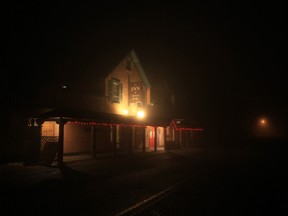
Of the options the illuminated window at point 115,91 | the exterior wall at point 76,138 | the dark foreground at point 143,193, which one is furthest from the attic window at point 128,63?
the dark foreground at point 143,193

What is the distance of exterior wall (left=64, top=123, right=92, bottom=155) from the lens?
21.3m

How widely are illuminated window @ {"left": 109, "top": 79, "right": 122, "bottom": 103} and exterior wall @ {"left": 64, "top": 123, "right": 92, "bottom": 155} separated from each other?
3.41 m

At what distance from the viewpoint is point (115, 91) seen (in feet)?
83.8

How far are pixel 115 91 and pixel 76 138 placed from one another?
5645 mm

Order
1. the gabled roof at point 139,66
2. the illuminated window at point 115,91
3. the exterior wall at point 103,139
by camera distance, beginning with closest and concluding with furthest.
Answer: the exterior wall at point 103,139 → the illuminated window at point 115,91 → the gabled roof at point 139,66

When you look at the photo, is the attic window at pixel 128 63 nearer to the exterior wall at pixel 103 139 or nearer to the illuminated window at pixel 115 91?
the illuminated window at pixel 115 91

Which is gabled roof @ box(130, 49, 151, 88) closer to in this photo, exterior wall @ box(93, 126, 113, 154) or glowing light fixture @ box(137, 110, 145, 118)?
glowing light fixture @ box(137, 110, 145, 118)

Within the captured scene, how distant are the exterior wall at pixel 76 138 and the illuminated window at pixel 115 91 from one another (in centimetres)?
341

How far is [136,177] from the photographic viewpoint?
41.2ft

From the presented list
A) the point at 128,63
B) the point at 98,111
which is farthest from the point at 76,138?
the point at 128,63

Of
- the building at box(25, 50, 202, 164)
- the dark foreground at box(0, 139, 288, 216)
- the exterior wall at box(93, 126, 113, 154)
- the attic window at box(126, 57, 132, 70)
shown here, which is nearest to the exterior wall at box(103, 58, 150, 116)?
the building at box(25, 50, 202, 164)

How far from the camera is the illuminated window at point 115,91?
2483 centimetres

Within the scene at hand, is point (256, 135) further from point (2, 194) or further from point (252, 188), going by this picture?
point (2, 194)

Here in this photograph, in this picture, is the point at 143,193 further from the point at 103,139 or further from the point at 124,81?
the point at 124,81
